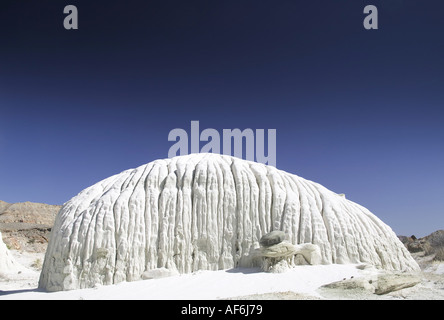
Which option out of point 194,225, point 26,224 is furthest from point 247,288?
point 26,224

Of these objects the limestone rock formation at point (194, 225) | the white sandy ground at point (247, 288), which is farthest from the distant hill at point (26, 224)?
the white sandy ground at point (247, 288)

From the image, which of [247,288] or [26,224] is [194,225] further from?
[26,224]

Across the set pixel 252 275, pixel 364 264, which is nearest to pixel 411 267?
pixel 364 264

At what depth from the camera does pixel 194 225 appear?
16547 millimetres

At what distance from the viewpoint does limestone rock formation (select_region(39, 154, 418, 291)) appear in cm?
1540

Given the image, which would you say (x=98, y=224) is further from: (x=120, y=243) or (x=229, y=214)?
(x=229, y=214)

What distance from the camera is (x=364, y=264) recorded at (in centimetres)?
1584

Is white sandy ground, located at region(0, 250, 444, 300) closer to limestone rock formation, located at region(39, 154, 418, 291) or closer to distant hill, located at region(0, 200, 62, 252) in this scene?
limestone rock formation, located at region(39, 154, 418, 291)

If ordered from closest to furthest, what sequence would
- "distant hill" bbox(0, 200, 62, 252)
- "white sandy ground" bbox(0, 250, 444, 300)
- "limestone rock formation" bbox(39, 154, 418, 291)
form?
"white sandy ground" bbox(0, 250, 444, 300) < "limestone rock formation" bbox(39, 154, 418, 291) < "distant hill" bbox(0, 200, 62, 252)

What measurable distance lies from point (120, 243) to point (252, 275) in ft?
20.2

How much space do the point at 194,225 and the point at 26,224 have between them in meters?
58.2

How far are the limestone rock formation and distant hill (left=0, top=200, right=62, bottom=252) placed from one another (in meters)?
34.5

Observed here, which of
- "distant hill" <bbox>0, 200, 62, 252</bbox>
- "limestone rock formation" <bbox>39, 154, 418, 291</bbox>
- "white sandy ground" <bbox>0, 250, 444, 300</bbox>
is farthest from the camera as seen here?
"distant hill" <bbox>0, 200, 62, 252</bbox>

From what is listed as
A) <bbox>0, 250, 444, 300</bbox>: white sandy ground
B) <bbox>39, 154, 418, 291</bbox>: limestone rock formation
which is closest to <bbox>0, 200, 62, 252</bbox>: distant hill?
<bbox>39, 154, 418, 291</bbox>: limestone rock formation
